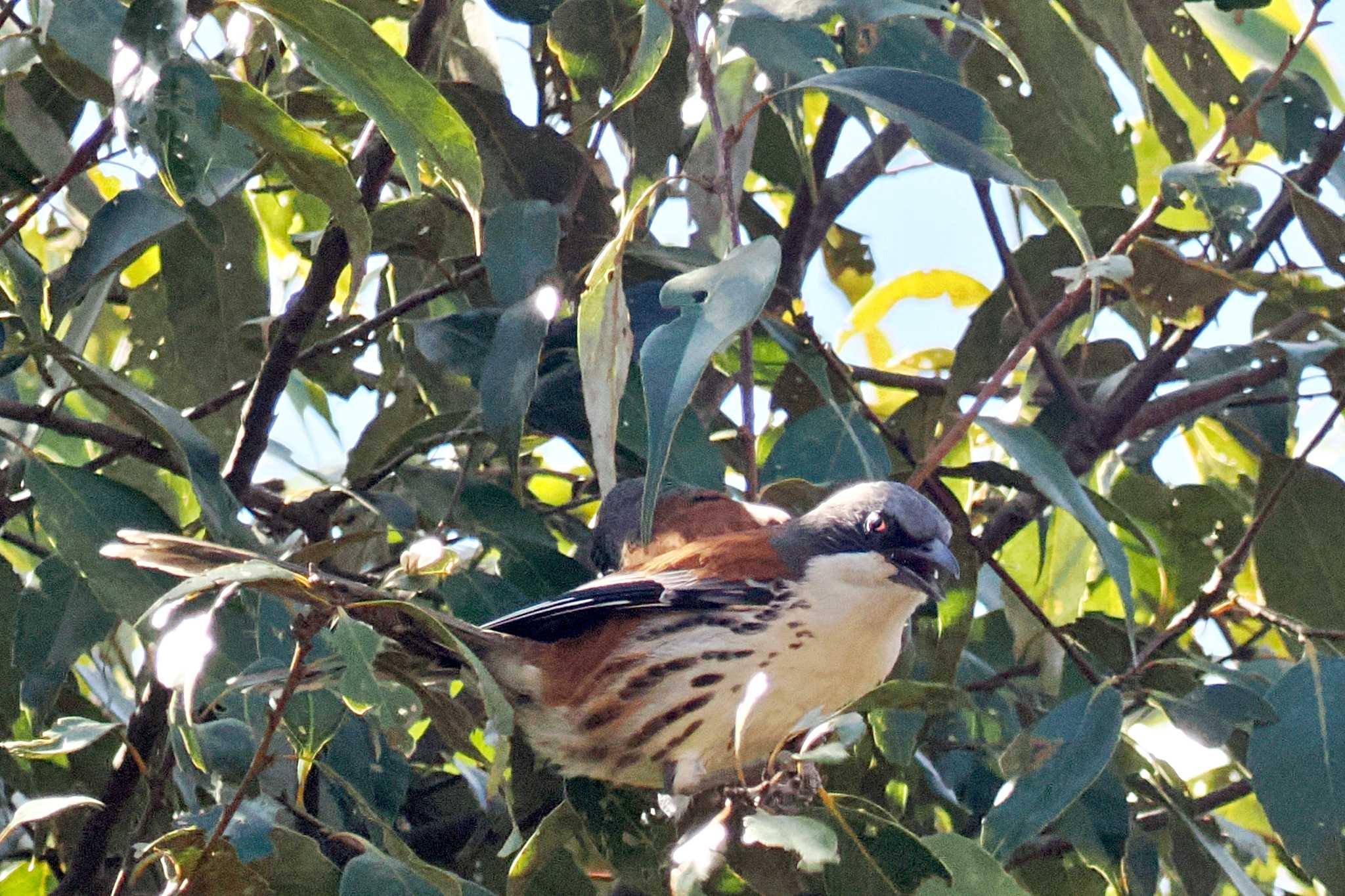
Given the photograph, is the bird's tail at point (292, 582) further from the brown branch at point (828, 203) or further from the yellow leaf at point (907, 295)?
the yellow leaf at point (907, 295)

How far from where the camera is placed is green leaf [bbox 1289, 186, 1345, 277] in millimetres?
2887

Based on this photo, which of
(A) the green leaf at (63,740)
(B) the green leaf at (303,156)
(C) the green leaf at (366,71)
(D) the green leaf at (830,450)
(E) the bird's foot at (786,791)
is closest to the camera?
(E) the bird's foot at (786,791)

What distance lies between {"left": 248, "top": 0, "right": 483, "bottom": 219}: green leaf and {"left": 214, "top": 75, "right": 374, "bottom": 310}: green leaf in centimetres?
13

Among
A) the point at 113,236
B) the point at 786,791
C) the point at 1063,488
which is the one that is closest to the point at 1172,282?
the point at 1063,488

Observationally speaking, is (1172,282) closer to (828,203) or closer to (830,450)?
(830,450)

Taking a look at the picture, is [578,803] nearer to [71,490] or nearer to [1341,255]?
[71,490]

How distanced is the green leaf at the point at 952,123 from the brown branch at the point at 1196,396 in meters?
0.89

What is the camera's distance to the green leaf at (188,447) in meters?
2.43

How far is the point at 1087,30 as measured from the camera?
132 inches

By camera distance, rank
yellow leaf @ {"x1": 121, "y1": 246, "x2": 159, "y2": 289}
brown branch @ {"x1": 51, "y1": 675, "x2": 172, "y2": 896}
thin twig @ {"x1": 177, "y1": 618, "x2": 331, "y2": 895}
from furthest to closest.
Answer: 1. yellow leaf @ {"x1": 121, "y1": 246, "x2": 159, "y2": 289}
2. brown branch @ {"x1": 51, "y1": 675, "x2": 172, "y2": 896}
3. thin twig @ {"x1": 177, "y1": 618, "x2": 331, "y2": 895}

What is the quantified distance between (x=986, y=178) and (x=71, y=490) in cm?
153

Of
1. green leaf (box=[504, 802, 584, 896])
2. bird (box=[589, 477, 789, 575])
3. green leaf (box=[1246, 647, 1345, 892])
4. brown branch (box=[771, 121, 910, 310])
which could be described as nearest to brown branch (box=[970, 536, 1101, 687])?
green leaf (box=[1246, 647, 1345, 892])

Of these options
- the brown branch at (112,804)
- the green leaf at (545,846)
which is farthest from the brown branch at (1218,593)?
the brown branch at (112,804)

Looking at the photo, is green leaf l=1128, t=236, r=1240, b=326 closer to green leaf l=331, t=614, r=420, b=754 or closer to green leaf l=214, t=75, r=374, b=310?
green leaf l=214, t=75, r=374, b=310
